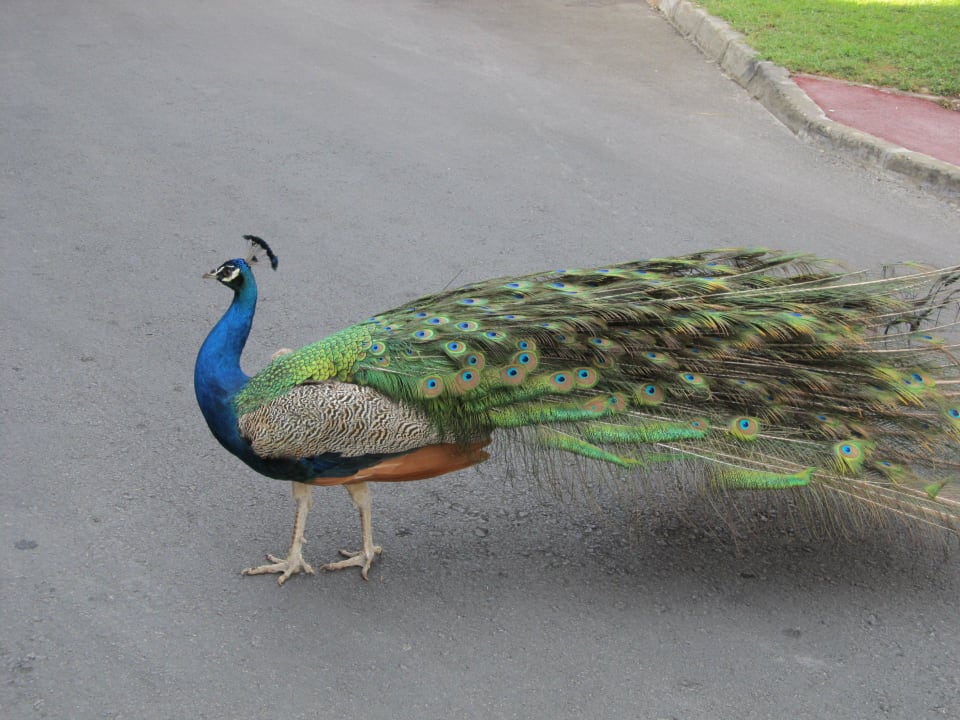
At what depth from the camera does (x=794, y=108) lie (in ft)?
27.7

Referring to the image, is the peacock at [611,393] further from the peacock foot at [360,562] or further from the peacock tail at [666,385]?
the peacock foot at [360,562]

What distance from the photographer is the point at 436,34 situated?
1063cm

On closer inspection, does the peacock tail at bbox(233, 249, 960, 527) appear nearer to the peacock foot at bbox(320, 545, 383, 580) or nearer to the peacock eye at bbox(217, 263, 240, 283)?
the peacock eye at bbox(217, 263, 240, 283)

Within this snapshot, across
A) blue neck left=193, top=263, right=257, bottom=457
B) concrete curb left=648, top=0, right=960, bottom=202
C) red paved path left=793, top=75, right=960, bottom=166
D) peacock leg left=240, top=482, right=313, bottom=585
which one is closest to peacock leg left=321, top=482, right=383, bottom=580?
peacock leg left=240, top=482, right=313, bottom=585

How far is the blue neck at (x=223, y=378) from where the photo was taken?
3.55m

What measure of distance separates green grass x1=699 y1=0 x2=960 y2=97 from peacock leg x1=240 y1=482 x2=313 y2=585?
23.2ft

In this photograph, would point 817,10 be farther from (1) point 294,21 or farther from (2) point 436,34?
(1) point 294,21

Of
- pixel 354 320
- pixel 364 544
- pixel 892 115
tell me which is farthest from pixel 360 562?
pixel 892 115

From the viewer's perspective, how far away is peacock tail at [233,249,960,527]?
3.55m

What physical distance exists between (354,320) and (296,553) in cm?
198

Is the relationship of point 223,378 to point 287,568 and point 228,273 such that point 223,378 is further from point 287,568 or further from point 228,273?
point 287,568

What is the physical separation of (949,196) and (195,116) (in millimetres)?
5499

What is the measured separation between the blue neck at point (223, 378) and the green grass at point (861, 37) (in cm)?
708

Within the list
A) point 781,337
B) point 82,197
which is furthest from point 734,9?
point 781,337
